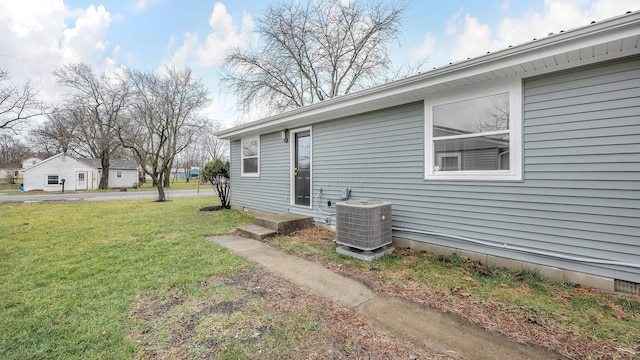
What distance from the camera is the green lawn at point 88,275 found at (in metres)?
1.97

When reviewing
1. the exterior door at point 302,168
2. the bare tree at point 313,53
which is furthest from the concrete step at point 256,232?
the bare tree at point 313,53

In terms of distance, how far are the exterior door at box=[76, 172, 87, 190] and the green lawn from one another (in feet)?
69.9

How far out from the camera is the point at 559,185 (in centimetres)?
302

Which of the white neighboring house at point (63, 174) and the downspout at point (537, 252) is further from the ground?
the white neighboring house at point (63, 174)

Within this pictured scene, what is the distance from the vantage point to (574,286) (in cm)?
288

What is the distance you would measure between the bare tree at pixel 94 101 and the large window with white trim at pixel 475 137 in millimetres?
22201

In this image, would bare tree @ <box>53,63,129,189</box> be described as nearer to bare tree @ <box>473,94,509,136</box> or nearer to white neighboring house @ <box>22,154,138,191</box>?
white neighboring house @ <box>22,154,138,191</box>

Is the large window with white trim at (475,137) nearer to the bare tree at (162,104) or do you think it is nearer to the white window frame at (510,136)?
the white window frame at (510,136)

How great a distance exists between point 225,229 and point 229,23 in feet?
32.1

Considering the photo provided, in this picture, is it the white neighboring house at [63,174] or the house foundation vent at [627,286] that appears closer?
the house foundation vent at [627,286]

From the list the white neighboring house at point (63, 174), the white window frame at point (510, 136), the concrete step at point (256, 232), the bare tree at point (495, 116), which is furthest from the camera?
the white neighboring house at point (63, 174)

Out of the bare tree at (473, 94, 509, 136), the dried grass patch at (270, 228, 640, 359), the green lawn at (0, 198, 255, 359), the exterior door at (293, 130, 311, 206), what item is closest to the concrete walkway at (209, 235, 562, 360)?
the dried grass patch at (270, 228, 640, 359)

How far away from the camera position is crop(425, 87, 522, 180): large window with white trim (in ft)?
10.9

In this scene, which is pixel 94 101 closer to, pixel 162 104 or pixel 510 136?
pixel 162 104
